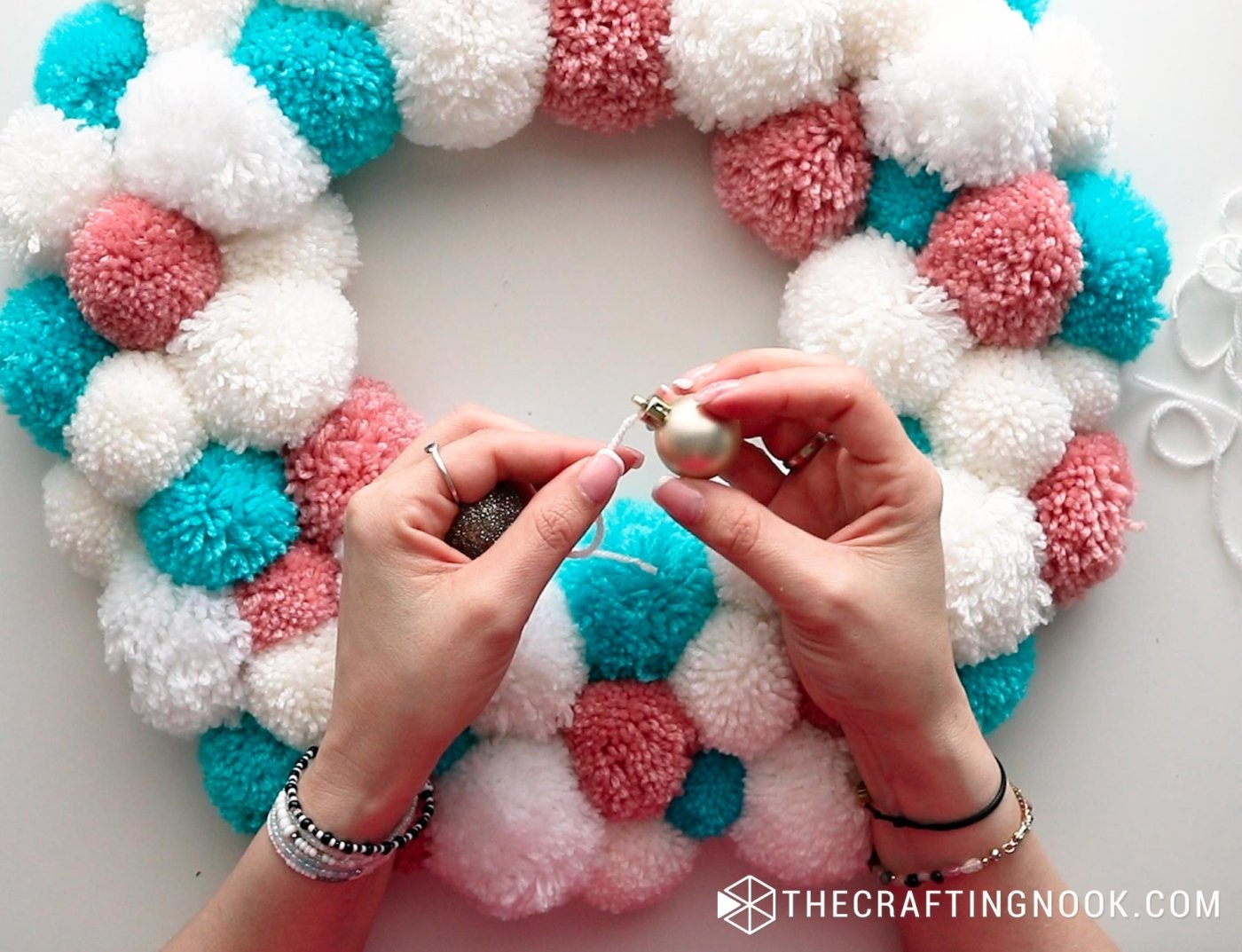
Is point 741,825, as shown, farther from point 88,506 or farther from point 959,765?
point 88,506

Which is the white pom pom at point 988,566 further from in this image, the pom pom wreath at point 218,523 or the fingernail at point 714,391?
the pom pom wreath at point 218,523

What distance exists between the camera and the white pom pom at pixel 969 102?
0.92 metres

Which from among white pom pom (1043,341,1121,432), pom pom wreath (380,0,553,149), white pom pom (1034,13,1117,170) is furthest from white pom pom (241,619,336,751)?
white pom pom (1034,13,1117,170)

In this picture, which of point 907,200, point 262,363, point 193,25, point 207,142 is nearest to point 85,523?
point 262,363

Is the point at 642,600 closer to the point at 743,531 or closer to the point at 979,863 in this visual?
the point at 743,531

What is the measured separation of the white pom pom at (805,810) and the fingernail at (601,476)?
1.18 ft

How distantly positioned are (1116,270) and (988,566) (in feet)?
0.99

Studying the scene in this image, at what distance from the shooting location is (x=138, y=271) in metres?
0.92

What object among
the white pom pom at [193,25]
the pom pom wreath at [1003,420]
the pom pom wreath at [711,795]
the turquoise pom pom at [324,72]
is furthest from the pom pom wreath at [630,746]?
the white pom pom at [193,25]

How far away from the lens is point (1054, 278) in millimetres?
935

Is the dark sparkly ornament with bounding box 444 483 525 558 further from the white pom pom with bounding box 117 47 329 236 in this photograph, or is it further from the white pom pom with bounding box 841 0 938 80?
the white pom pom with bounding box 841 0 938 80

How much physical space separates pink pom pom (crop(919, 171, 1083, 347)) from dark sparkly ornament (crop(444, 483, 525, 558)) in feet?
1.52

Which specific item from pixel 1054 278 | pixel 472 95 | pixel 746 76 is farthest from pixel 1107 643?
pixel 472 95

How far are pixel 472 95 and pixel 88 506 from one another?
54 cm
